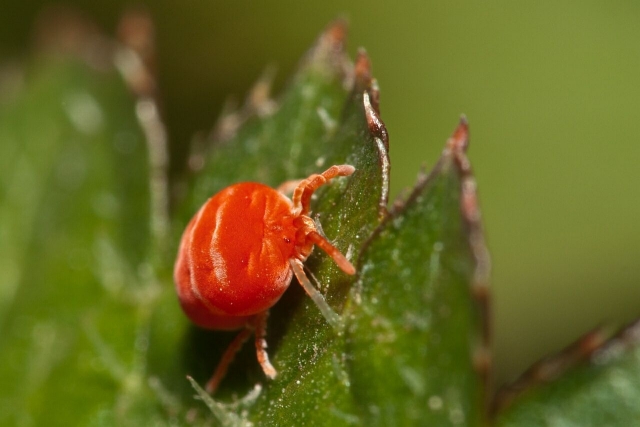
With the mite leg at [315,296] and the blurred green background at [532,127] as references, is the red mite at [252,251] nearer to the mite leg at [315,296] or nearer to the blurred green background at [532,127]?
the mite leg at [315,296]

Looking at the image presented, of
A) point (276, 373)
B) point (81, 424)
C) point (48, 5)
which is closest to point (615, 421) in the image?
point (276, 373)

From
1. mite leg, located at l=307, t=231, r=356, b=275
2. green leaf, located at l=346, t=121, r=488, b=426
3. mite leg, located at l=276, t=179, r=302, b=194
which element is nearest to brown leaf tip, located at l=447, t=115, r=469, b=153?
green leaf, located at l=346, t=121, r=488, b=426

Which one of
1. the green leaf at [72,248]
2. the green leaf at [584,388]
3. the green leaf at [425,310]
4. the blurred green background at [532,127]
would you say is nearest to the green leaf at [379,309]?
the green leaf at [425,310]

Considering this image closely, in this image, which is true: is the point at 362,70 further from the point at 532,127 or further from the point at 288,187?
the point at 532,127

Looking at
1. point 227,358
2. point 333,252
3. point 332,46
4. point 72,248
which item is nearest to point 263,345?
point 227,358

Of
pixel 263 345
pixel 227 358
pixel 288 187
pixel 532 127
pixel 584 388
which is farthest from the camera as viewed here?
pixel 532 127
